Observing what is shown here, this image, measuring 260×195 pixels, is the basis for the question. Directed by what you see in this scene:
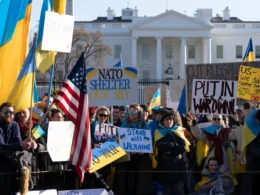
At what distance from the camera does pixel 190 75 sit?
35.9ft

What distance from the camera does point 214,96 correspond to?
987 cm

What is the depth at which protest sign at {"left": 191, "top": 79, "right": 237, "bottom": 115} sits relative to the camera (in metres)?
9.80

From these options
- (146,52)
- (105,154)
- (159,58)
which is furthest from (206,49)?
(105,154)

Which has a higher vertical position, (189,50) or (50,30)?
(189,50)

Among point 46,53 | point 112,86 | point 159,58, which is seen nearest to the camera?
point 46,53

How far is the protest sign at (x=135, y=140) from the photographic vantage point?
9.31 meters

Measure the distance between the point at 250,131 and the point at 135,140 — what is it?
1.61 meters

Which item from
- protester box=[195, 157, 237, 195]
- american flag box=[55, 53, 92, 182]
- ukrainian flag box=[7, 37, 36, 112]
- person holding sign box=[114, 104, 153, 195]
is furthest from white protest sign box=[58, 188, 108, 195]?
protester box=[195, 157, 237, 195]

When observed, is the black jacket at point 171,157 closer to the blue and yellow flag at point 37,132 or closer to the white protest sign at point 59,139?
the white protest sign at point 59,139

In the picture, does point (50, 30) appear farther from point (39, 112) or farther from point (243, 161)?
point (243, 161)

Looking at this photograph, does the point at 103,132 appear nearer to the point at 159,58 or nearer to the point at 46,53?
the point at 46,53

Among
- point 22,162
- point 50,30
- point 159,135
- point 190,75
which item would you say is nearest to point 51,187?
point 22,162

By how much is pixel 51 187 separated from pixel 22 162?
0.89 metres

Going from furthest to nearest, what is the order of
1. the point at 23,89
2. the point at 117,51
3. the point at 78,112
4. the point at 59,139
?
the point at 117,51 → the point at 23,89 → the point at 59,139 → the point at 78,112
